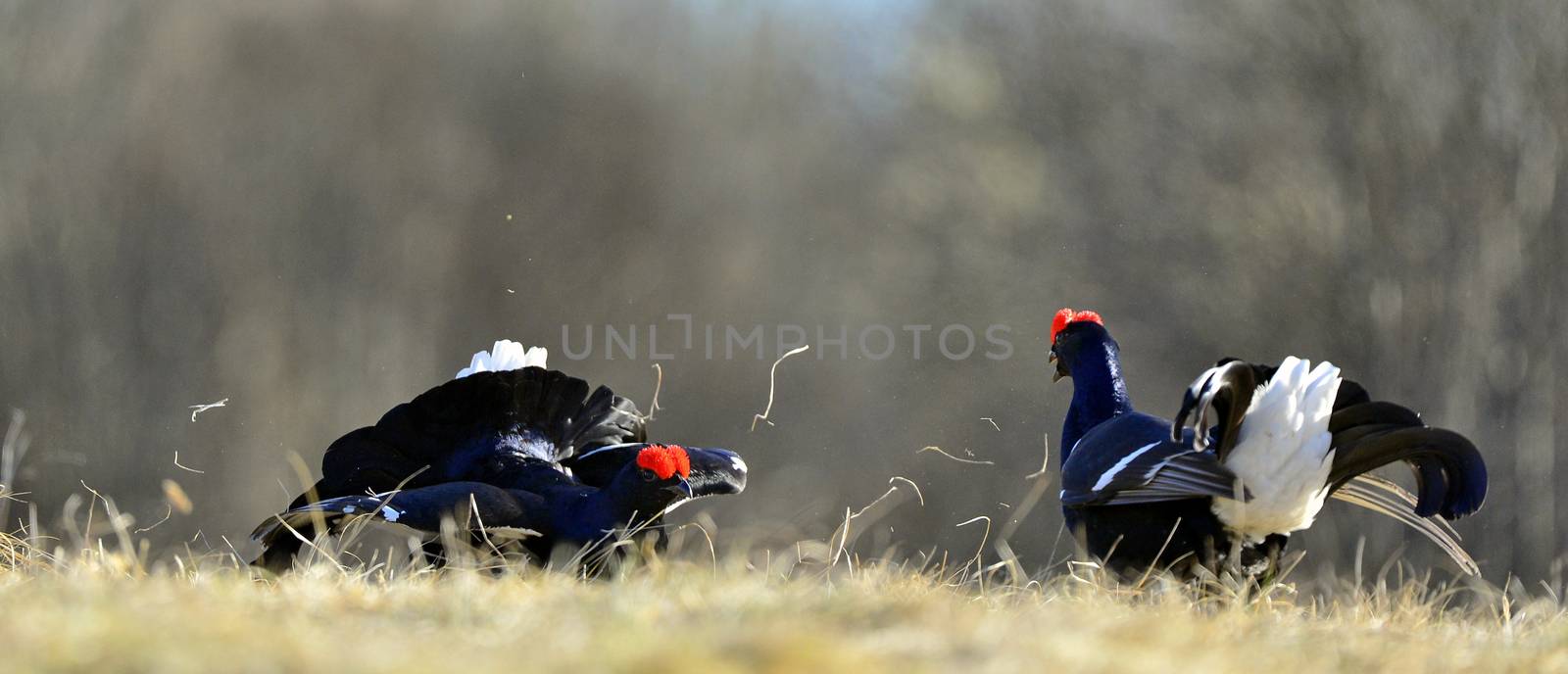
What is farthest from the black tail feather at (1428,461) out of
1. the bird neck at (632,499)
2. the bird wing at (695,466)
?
the bird neck at (632,499)

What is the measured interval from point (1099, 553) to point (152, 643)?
3313mm

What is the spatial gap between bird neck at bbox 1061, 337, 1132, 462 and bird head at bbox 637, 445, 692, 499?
1.36 metres

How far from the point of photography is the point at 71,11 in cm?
1869

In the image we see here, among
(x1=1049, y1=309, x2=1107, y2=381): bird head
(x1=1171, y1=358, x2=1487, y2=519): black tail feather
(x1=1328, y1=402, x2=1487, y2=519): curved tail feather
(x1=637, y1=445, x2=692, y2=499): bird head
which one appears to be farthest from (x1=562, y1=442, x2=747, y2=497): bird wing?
(x1=1328, y1=402, x2=1487, y2=519): curved tail feather

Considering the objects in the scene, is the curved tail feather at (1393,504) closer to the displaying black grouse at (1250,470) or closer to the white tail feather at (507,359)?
the displaying black grouse at (1250,470)

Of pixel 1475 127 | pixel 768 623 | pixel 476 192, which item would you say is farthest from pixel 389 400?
pixel 768 623

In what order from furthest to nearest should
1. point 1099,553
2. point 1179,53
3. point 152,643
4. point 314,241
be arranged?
1. point 314,241
2. point 1179,53
3. point 1099,553
4. point 152,643

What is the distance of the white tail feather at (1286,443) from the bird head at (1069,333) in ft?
2.83

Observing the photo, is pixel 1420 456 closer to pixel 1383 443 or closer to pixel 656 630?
pixel 1383 443

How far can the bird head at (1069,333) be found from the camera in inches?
214

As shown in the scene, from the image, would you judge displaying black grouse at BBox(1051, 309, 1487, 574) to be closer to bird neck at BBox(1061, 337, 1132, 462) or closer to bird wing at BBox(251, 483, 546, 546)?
bird neck at BBox(1061, 337, 1132, 462)

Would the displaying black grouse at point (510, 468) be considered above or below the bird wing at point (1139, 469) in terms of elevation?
below

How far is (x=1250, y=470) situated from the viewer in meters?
4.58

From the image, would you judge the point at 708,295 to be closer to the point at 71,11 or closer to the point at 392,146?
the point at 392,146
